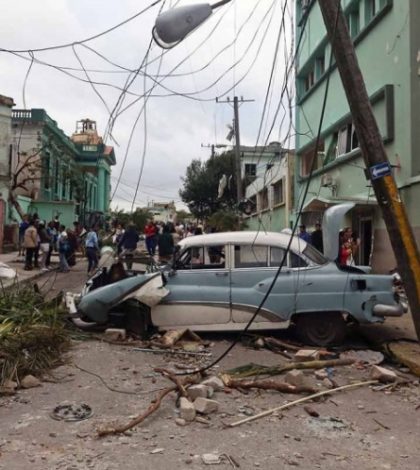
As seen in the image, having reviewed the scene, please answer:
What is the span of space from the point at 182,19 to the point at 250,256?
3610 millimetres

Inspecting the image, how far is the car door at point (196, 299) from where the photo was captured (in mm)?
7270

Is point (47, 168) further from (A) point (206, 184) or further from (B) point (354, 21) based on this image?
(A) point (206, 184)

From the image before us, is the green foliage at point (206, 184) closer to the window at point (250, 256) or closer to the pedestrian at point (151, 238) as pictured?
the pedestrian at point (151, 238)

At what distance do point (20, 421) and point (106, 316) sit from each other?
9.86 ft

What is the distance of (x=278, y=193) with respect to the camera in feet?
95.5

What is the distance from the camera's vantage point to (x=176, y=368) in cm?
606

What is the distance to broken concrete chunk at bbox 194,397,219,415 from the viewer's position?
4.56m

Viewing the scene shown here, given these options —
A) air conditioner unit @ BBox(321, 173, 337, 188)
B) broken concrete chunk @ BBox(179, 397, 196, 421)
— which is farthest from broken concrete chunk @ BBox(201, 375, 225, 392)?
air conditioner unit @ BBox(321, 173, 337, 188)

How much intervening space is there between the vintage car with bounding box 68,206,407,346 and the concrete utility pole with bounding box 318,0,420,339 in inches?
105

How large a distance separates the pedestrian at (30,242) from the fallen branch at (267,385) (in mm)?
11081

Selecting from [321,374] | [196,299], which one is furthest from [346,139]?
[321,374]

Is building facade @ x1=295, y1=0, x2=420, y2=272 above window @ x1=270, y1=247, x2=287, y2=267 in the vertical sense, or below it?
above

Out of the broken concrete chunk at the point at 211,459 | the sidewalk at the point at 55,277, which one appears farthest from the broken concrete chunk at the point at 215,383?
the sidewalk at the point at 55,277

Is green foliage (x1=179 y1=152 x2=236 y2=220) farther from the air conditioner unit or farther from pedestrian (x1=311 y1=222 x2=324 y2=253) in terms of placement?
pedestrian (x1=311 y1=222 x2=324 y2=253)
